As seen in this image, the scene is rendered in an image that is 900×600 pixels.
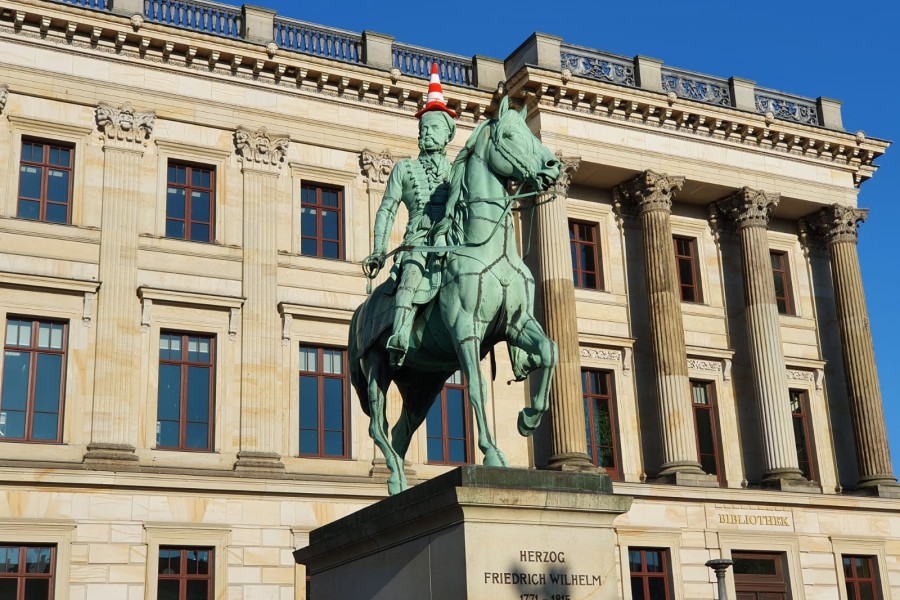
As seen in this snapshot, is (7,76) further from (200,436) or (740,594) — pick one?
(740,594)

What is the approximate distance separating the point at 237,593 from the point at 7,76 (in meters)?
12.8

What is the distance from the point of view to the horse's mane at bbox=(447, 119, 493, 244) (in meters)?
12.2

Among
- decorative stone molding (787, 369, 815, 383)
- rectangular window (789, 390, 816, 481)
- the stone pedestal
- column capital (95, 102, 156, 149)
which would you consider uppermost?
column capital (95, 102, 156, 149)

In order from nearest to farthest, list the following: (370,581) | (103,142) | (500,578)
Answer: (500,578) → (370,581) → (103,142)

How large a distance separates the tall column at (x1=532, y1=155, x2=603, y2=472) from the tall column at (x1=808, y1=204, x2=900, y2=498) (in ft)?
30.2

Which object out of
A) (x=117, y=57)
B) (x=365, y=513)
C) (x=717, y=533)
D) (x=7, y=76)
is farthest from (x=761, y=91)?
(x=365, y=513)

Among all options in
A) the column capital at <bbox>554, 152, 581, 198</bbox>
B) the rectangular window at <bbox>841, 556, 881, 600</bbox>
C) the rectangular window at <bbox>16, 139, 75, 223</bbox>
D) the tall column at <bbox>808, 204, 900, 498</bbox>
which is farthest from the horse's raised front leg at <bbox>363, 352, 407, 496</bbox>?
the tall column at <bbox>808, 204, 900, 498</bbox>

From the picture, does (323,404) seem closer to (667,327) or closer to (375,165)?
(375,165)

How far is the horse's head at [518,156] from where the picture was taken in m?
12.0

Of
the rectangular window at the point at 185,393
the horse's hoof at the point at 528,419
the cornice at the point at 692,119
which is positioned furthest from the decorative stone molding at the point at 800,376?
the horse's hoof at the point at 528,419

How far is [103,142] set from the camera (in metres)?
28.0

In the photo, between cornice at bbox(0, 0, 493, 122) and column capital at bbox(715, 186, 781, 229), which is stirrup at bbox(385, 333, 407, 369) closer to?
cornice at bbox(0, 0, 493, 122)

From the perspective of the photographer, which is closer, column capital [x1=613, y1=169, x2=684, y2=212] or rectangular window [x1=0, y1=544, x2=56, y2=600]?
rectangular window [x1=0, y1=544, x2=56, y2=600]

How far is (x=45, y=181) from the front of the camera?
27.4 meters
